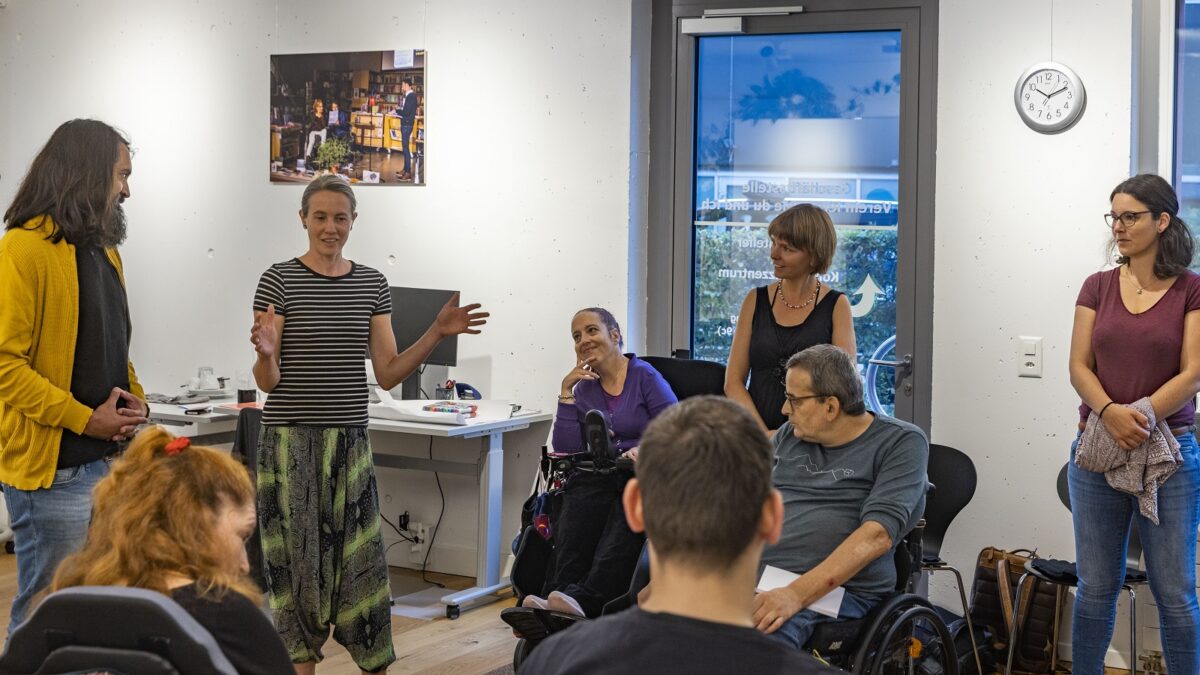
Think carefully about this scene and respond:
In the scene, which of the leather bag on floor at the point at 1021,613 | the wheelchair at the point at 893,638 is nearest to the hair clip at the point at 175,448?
the wheelchair at the point at 893,638

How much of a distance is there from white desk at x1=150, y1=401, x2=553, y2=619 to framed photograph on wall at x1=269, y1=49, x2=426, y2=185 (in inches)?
46.3

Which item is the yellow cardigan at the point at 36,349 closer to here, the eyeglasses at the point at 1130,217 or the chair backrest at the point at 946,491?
the chair backrest at the point at 946,491

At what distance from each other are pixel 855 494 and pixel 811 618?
34cm

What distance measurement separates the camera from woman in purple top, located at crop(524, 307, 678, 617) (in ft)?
11.8

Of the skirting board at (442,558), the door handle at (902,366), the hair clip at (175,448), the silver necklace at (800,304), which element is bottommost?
the skirting board at (442,558)

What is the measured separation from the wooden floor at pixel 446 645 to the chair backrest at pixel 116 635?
104 inches

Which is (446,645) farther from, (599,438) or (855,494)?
(855,494)

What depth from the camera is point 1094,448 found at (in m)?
3.56

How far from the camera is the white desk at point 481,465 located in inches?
191

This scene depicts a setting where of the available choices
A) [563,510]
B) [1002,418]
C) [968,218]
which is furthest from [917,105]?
[563,510]

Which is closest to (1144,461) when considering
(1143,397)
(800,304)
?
(1143,397)

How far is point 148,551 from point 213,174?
14.7 ft

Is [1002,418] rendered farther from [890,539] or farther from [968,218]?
[890,539]

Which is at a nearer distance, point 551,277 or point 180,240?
point 551,277
